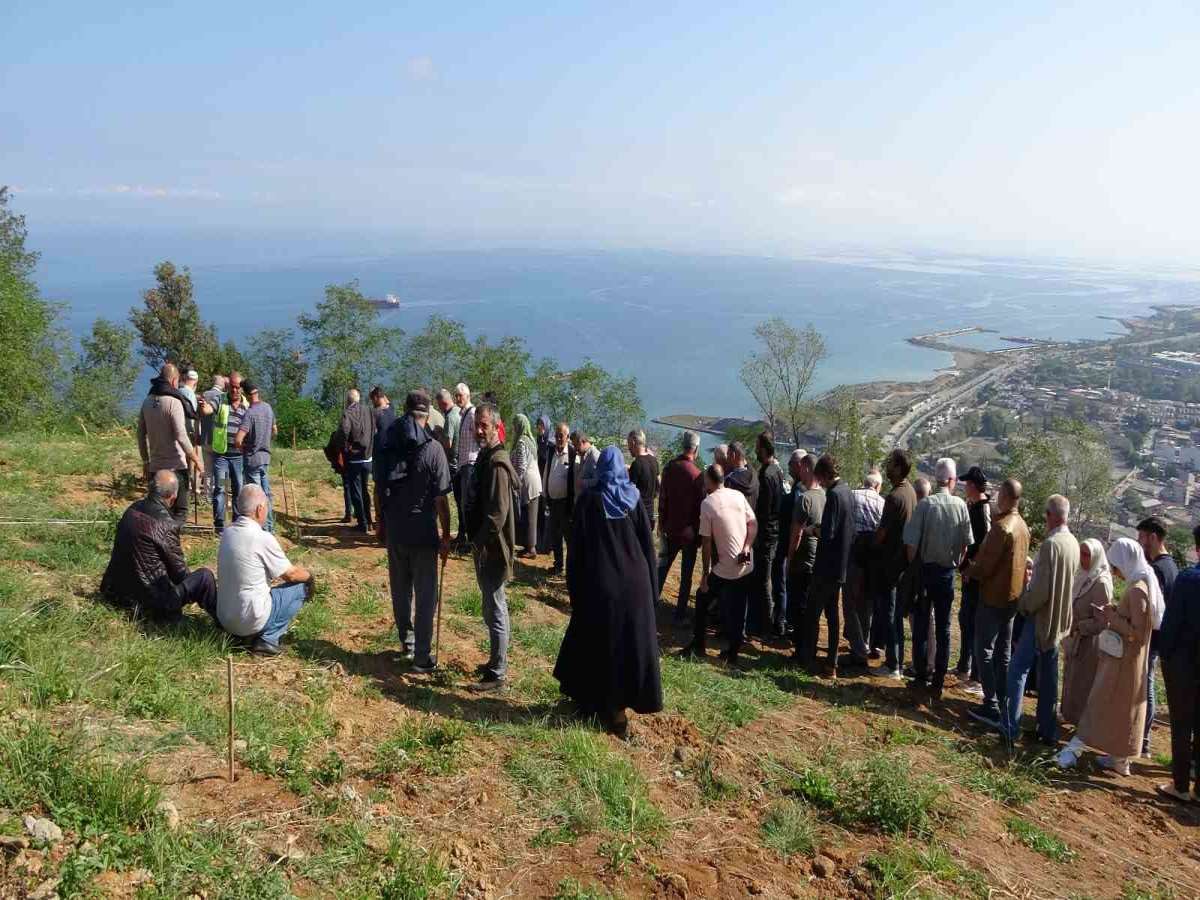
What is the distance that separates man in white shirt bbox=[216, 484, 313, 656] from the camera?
5.37 m

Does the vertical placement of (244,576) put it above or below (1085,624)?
above

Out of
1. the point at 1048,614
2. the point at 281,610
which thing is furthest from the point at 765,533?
the point at 281,610

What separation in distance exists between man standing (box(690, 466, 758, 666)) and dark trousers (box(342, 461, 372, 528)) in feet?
16.6

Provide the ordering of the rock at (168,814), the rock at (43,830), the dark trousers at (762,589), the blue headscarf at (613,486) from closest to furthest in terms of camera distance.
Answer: the rock at (43,830)
the rock at (168,814)
the blue headscarf at (613,486)
the dark trousers at (762,589)

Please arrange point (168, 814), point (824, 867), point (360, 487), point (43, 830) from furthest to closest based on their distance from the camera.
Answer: point (360, 487) → point (824, 867) → point (168, 814) → point (43, 830)

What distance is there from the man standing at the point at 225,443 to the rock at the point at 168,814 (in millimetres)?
5819

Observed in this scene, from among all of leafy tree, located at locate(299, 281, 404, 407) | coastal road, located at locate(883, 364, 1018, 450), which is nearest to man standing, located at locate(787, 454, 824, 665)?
coastal road, located at locate(883, 364, 1018, 450)

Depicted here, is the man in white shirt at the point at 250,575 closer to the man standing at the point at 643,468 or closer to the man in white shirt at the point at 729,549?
the man in white shirt at the point at 729,549

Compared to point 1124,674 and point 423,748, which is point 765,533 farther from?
point 423,748

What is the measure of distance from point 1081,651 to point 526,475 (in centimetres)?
572

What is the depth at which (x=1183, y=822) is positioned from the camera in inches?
197

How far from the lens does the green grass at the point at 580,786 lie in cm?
395

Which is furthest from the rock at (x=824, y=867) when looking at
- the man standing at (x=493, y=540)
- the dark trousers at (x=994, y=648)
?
the dark trousers at (x=994, y=648)

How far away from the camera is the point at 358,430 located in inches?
366
